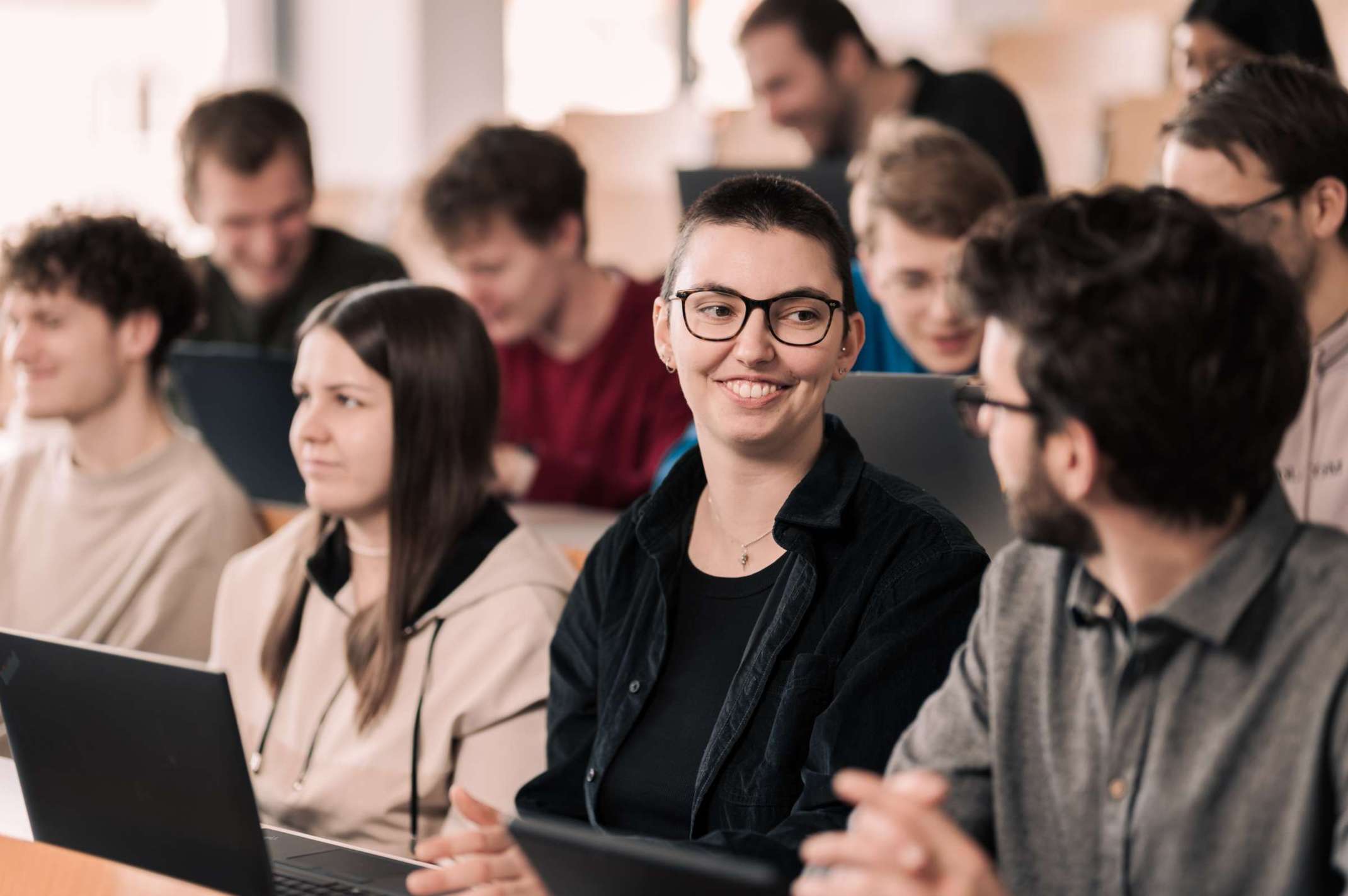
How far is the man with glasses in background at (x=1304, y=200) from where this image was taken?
1.86m

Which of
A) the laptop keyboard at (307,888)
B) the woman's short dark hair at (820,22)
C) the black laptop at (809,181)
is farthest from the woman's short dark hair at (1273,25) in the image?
the laptop keyboard at (307,888)

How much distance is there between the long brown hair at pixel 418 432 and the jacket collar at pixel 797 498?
15.1 inches

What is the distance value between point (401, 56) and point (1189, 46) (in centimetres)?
325

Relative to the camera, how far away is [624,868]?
103cm

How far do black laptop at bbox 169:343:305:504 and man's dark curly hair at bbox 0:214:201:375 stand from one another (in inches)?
5.0

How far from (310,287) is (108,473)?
2.93ft

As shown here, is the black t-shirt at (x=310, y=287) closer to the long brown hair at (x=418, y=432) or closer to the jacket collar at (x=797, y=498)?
the long brown hair at (x=418, y=432)

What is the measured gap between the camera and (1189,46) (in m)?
2.94

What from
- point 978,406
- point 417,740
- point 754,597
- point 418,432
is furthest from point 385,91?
point 978,406

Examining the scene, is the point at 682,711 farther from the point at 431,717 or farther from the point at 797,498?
the point at 431,717

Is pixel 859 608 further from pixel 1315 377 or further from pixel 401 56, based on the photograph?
pixel 401 56

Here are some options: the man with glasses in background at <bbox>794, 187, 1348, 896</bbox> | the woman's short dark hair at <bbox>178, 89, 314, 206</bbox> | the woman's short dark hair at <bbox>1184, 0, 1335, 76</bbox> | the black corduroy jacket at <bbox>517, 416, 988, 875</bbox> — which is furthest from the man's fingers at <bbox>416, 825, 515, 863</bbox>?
the woman's short dark hair at <bbox>1184, 0, 1335, 76</bbox>

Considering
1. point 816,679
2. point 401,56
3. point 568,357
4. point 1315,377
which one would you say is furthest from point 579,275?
point 401,56

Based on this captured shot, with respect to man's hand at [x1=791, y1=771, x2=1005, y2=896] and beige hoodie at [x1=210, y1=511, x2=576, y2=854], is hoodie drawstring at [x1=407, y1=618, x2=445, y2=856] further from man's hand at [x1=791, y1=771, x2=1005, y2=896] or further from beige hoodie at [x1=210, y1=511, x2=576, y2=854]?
man's hand at [x1=791, y1=771, x2=1005, y2=896]
